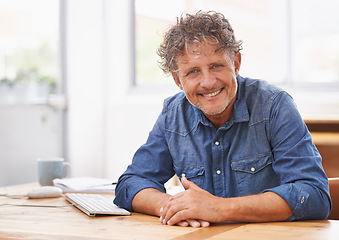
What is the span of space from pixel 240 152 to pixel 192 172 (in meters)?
0.20

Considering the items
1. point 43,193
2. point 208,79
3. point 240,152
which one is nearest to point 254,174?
point 240,152

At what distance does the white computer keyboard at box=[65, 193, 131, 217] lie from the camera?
156 centimetres

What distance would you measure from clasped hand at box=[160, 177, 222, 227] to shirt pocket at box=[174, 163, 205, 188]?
329mm

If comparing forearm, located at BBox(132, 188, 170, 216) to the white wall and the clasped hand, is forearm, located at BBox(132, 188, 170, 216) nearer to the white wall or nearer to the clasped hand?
the clasped hand

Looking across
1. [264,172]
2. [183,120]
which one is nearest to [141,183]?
[183,120]

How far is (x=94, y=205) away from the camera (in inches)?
65.2

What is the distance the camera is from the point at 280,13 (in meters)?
3.59

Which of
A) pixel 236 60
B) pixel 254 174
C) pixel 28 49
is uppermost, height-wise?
pixel 28 49

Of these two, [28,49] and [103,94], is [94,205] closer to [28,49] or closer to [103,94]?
[28,49]

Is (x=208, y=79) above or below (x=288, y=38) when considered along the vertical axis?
below

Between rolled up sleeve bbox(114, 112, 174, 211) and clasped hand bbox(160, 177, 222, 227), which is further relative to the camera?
rolled up sleeve bbox(114, 112, 174, 211)

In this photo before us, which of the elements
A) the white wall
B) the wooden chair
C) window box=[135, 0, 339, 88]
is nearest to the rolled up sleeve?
the wooden chair

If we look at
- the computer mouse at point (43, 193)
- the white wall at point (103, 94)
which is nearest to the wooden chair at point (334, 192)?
the computer mouse at point (43, 193)

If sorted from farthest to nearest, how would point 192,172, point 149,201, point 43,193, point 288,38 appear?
point 288,38, point 43,193, point 192,172, point 149,201
